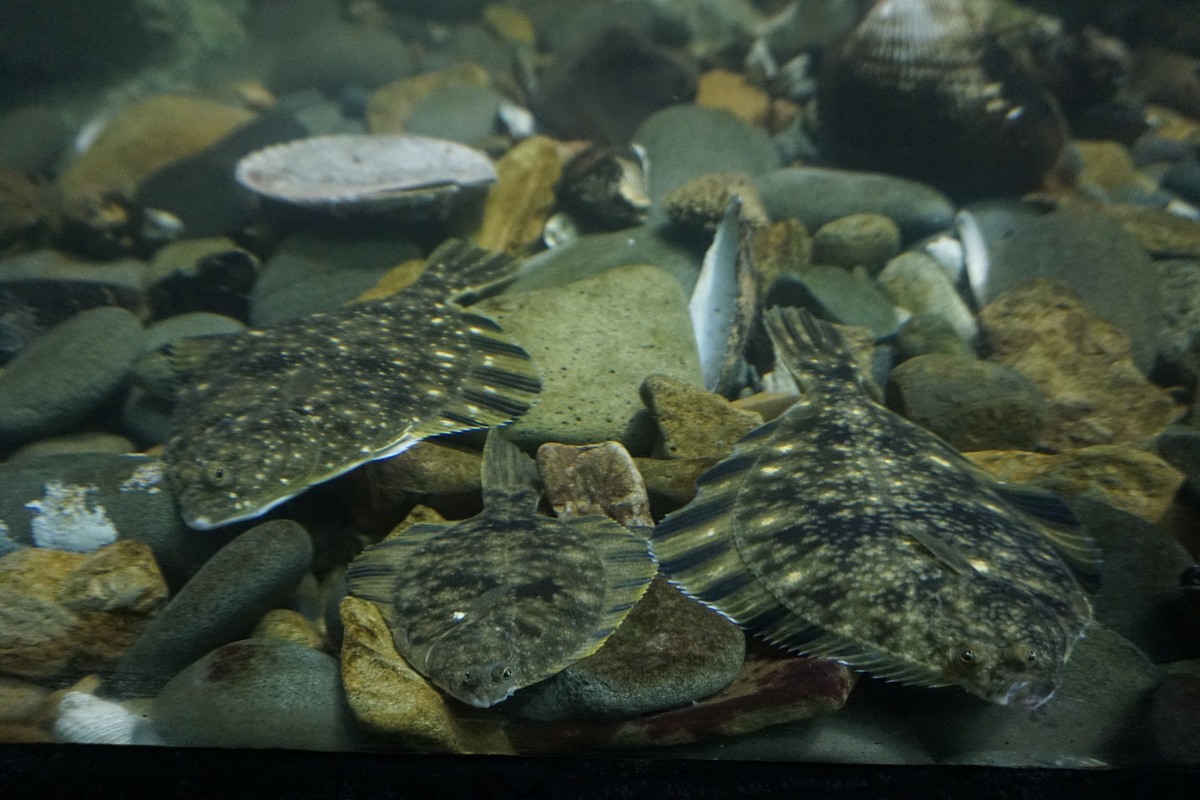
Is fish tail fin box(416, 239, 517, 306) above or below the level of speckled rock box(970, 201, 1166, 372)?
above

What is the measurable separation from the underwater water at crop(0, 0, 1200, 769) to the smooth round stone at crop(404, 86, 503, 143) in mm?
72

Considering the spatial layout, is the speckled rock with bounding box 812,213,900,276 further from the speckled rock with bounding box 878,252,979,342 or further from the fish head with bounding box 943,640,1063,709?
the fish head with bounding box 943,640,1063,709

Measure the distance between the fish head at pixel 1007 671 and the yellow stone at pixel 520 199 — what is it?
4.69 metres

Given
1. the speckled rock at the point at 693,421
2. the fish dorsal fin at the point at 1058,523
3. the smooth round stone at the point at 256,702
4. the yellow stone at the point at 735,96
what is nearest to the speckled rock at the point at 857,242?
the speckled rock at the point at 693,421

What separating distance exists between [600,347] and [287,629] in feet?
7.58

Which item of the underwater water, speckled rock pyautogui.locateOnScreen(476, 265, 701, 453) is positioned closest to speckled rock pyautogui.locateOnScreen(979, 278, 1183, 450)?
the underwater water

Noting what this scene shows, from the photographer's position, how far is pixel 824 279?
5.11m

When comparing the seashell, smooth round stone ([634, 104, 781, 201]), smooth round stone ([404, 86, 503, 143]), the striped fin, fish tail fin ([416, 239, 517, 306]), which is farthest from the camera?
smooth round stone ([404, 86, 503, 143])

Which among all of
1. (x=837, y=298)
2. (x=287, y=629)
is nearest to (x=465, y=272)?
(x=837, y=298)

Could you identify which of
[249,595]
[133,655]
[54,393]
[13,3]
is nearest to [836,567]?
[249,595]

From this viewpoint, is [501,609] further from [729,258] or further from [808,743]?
[729,258]

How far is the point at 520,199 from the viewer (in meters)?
6.09

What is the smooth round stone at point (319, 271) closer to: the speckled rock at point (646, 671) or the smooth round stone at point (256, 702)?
the smooth round stone at point (256, 702)

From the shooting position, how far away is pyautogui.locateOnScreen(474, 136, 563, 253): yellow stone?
19.5 feet
